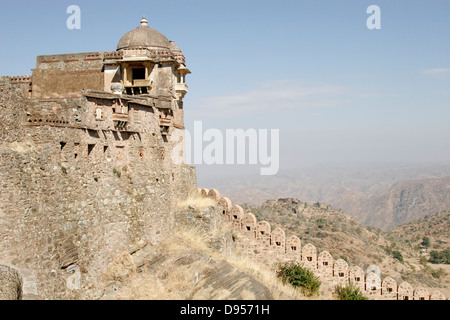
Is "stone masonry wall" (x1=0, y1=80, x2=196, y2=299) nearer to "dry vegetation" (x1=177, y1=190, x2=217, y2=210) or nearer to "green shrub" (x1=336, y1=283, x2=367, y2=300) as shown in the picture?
"dry vegetation" (x1=177, y1=190, x2=217, y2=210)

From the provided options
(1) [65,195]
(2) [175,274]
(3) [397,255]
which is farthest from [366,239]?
(1) [65,195]

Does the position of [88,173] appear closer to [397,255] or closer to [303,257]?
[303,257]

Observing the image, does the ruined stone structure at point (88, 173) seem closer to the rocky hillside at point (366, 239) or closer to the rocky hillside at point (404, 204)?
the rocky hillside at point (366, 239)

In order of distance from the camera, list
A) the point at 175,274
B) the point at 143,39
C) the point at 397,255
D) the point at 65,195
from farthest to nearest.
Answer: the point at 397,255 < the point at 143,39 < the point at 175,274 < the point at 65,195

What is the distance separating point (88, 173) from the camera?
15.0m

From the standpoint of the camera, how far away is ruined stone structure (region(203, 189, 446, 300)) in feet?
66.7

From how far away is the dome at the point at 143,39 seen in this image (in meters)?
24.4

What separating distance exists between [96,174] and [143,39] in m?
11.2

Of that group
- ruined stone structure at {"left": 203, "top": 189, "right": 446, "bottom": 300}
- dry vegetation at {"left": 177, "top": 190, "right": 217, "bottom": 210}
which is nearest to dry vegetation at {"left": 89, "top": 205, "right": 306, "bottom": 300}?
dry vegetation at {"left": 177, "top": 190, "right": 217, "bottom": 210}

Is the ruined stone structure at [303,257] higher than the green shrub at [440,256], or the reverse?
the ruined stone structure at [303,257]

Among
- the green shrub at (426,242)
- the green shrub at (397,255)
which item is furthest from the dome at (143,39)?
the green shrub at (426,242)

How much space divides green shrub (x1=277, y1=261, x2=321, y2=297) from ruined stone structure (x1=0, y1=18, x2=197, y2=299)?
561cm

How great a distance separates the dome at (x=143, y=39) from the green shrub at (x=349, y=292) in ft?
48.8
